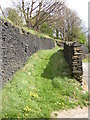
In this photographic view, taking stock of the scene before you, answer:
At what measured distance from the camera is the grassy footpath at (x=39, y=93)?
3.48 m

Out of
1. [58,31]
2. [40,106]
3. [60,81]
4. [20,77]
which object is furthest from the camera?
[58,31]

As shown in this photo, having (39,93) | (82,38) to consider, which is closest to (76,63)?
(39,93)

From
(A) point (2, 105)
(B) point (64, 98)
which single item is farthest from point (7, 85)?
(B) point (64, 98)

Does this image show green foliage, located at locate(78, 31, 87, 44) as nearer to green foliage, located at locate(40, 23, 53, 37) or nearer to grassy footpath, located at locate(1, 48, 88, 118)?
green foliage, located at locate(40, 23, 53, 37)

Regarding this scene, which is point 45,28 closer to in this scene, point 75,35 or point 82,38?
point 75,35

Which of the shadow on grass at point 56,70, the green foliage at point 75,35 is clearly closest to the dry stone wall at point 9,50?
the shadow on grass at point 56,70

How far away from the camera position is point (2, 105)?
3416 mm

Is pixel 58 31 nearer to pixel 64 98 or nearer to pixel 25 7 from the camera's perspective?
pixel 25 7

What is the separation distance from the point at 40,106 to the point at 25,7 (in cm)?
1321

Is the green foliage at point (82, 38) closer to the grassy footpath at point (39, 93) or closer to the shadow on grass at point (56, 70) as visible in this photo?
the shadow on grass at point (56, 70)

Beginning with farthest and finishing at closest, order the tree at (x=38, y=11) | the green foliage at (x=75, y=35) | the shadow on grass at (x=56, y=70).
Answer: the green foliage at (x=75, y=35), the tree at (x=38, y=11), the shadow on grass at (x=56, y=70)

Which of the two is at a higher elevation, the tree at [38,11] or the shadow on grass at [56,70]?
the tree at [38,11]

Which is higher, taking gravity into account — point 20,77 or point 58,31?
point 58,31

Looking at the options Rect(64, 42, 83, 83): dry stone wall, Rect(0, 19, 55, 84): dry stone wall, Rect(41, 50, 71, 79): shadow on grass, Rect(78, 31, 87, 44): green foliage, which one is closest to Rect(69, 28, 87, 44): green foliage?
Rect(78, 31, 87, 44): green foliage
